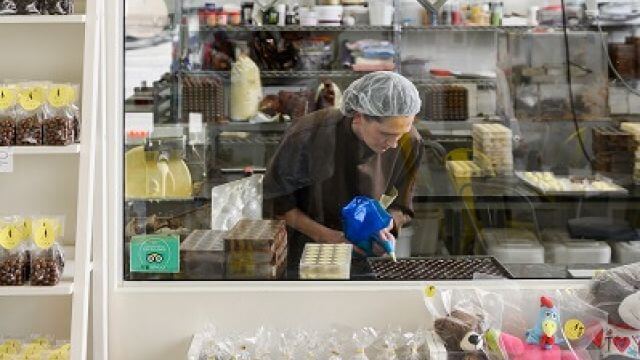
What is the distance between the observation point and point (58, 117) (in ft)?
7.95

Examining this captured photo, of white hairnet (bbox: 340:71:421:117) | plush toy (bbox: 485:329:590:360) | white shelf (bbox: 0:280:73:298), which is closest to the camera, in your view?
plush toy (bbox: 485:329:590:360)

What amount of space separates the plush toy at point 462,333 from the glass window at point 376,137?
0.26m

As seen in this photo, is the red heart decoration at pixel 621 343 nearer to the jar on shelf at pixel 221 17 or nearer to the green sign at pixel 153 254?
the green sign at pixel 153 254

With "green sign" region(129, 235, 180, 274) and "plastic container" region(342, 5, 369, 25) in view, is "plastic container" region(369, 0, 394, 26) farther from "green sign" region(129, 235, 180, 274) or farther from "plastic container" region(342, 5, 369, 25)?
"green sign" region(129, 235, 180, 274)

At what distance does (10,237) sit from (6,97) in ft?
1.16

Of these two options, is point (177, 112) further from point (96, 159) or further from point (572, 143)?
point (572, 143)

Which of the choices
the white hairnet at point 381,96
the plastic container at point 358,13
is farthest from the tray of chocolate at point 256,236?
the plastic container at point 358,13

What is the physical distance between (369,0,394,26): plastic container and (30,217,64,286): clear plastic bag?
39.3 inches

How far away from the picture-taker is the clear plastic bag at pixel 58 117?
2410 millimetres

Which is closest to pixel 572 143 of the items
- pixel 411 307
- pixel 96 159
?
pixel 411 307

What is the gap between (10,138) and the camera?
2.40 m

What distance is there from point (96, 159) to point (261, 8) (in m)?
0.60

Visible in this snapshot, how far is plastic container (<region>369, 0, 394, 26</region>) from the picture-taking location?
8.46 ft

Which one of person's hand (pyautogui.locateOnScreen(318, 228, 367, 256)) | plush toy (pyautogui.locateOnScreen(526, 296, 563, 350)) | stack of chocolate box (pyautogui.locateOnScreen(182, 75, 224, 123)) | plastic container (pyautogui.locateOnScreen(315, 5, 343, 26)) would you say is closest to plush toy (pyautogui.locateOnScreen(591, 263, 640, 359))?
plush toy (pyautogui.locateOnScreen(526, 296, 563, 350))
